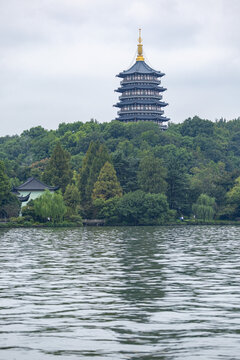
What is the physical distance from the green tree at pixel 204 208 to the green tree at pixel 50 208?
17.2m

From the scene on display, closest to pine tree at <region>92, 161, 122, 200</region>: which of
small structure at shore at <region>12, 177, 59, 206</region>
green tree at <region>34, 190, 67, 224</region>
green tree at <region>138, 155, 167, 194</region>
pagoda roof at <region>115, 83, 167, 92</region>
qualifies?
green tree at <region>138, 155, 167, 194</region>

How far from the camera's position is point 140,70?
125875 mm

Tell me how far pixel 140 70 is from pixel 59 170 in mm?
50171

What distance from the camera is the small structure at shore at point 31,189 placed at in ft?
255

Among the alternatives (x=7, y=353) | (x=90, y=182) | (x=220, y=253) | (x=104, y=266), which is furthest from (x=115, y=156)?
(x=7, y=353)

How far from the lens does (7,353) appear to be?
10.0m

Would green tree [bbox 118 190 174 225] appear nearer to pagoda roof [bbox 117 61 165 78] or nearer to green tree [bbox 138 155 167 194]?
green tree [bbox 138 155 167 194]

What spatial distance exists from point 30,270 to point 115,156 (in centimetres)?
6014

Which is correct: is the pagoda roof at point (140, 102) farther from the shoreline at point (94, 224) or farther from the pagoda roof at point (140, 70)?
the shoreline at point (94, 224)

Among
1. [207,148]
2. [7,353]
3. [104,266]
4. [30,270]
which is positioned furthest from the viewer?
[207,148]

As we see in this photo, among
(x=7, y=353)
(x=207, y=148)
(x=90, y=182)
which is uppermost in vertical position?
(x=207, y=148)

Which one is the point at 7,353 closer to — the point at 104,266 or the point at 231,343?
the point at 231,343

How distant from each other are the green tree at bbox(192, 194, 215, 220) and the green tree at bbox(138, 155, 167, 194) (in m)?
4.06

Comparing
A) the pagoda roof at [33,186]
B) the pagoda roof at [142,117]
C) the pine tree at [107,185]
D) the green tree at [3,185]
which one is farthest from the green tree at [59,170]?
the pagoda roof at [142,117]
